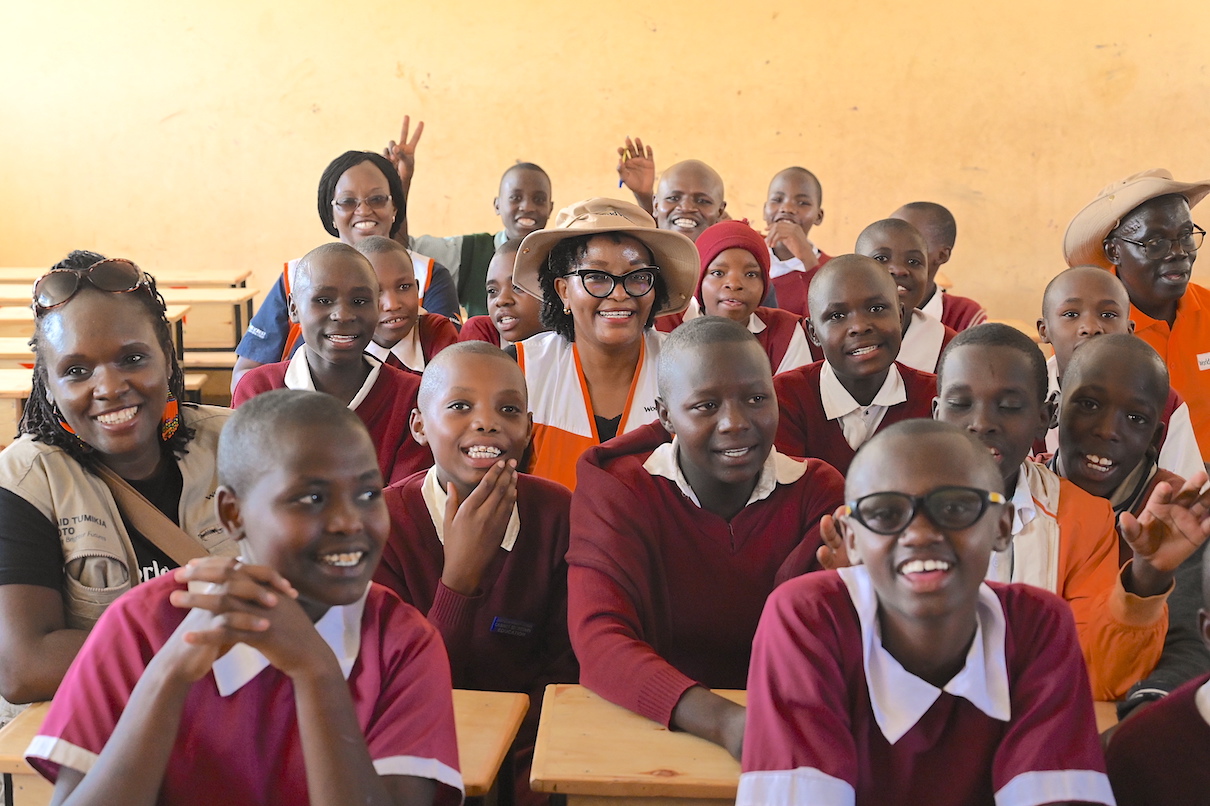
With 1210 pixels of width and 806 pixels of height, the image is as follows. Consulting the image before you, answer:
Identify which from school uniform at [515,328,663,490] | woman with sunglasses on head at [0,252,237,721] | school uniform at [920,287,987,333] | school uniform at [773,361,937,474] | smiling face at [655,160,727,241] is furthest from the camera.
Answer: smiling face at [655,160,727,241]

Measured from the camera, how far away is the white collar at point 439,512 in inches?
76.7

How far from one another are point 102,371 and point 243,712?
789 mm

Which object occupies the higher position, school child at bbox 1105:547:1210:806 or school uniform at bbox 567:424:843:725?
school uniform at bbox 567:424:843:725

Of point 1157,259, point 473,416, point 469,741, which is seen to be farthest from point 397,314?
point 1157,259

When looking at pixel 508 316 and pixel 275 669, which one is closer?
pixel 275 669

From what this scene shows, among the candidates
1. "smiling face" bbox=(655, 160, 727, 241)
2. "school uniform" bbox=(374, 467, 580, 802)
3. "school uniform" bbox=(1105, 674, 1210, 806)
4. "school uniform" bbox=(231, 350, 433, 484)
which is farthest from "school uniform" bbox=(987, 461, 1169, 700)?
"smiling face" bbox=(655, 160, 727, 241)

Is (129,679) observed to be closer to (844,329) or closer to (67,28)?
(844,329)

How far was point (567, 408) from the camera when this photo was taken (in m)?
2.66

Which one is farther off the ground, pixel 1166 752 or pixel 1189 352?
pixel 1189 352

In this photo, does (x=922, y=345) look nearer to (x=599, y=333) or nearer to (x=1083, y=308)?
(x=1083, y=308)

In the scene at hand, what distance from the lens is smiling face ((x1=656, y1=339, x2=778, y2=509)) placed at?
1.87 metres

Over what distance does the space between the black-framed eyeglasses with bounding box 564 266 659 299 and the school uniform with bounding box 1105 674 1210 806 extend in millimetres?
1561

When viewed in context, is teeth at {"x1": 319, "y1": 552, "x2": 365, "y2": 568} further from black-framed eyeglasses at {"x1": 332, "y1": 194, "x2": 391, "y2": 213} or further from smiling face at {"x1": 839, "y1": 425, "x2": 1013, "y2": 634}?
black-framed eyeglasses at {"x1": 332, "y1": 194, "x2": 391, "y2": 213}

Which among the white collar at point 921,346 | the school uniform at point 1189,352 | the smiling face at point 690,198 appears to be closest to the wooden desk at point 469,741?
the white collar at point 921,346
